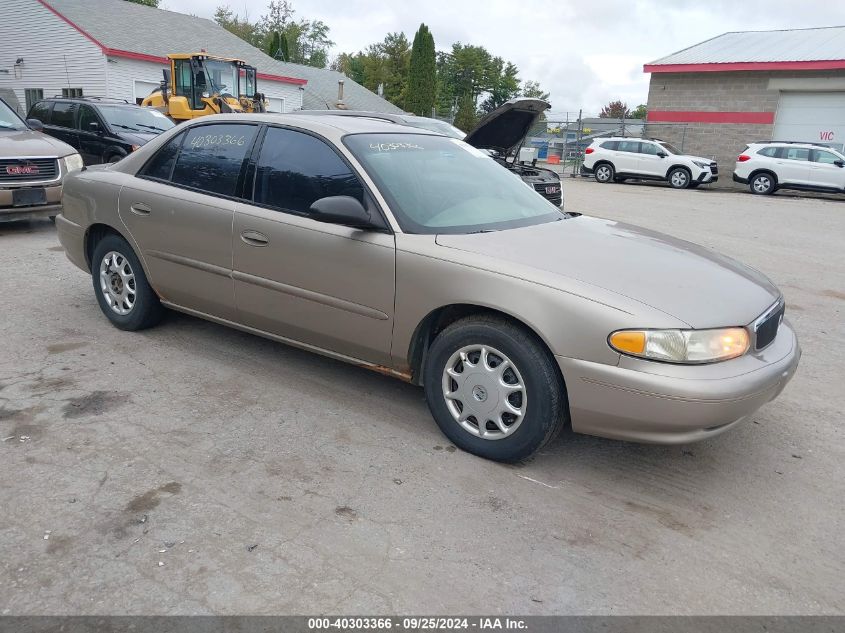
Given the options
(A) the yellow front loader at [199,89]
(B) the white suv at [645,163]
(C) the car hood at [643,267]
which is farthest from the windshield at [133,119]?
(B) the white suv at [645,163]

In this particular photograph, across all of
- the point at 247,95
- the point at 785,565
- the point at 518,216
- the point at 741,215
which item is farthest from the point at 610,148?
the point at 785,565

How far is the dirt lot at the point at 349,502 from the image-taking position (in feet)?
8.24

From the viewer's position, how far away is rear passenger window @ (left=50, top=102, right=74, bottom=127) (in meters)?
12.6

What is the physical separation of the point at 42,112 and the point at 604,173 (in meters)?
17.1

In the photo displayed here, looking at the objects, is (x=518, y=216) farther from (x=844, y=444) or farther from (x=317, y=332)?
(x=844, y=444)

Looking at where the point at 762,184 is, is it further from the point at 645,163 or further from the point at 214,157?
the point at 214,157

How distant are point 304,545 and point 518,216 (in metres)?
2.28

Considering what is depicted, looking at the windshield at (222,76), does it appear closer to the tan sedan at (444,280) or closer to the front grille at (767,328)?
the tan sedan at (444,280)

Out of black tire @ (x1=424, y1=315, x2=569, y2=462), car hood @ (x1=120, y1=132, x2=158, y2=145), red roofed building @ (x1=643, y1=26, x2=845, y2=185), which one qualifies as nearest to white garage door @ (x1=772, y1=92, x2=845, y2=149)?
red roofed building @ (x1=643, y1=26, x2=845, y2=185)

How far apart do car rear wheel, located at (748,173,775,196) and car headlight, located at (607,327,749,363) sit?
2033 cm

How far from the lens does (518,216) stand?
13.5 feet

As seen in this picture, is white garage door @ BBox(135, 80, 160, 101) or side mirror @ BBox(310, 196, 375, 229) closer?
side mirror @ BBox(310, 196, 375, 229)

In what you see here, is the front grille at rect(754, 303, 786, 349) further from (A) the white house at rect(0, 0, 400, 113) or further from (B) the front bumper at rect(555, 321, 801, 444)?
(A) the white house at rect(0, 0, 400, 113)

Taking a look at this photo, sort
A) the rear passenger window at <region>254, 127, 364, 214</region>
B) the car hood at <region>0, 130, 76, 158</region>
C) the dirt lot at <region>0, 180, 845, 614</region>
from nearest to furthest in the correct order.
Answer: the dirt lot at <region>0, 180, 845, 614</region>
the rear passenger window at <region>254, 127, 364, 214</region>
the car hood at <region>0, 130, 76, 158</region>
